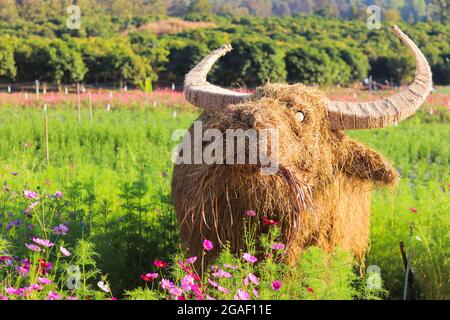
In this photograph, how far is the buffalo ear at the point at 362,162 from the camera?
4.00 metres

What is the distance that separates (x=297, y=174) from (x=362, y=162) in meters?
0.63

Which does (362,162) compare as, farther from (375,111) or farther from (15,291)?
(15,291)

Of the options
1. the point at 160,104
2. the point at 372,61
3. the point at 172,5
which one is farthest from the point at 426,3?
the point at 160,104

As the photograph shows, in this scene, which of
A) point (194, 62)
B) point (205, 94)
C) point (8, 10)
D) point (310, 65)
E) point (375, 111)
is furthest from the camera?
point (8, 10)

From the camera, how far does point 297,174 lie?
3.60 meters

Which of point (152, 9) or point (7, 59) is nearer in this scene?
point (7, 59)

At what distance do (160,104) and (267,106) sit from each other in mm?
16181

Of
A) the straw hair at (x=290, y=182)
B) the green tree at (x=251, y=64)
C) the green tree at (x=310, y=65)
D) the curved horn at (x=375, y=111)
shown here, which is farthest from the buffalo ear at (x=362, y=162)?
the green tree at (x=310, y=65)

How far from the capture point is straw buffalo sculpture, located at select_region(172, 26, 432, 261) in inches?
139

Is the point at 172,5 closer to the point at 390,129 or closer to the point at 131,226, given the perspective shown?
the point at 390,129

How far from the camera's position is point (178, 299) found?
114 inches

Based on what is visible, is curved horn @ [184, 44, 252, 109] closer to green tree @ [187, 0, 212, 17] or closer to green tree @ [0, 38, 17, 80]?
green tree @ [0, 38, 17, 80]
